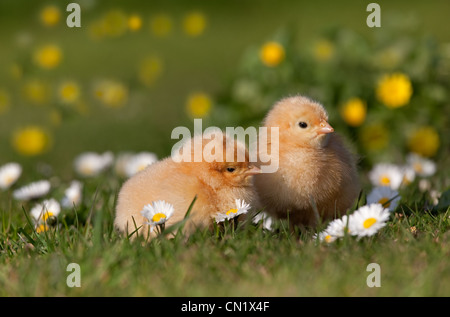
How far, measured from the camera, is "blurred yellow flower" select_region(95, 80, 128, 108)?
21.0 feet

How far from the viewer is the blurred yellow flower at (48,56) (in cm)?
589

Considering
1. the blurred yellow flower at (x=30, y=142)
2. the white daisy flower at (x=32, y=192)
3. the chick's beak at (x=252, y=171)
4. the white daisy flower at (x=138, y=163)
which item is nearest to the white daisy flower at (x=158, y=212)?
the chick's beak at (x=252, y=171)

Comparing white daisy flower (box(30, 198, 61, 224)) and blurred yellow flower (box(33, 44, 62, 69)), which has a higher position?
blurred yellow flower (box(33, 44, 62, 69))

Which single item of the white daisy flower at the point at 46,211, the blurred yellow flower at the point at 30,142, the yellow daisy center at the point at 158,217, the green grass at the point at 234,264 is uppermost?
the blurred yellow flower at the point at 30,142

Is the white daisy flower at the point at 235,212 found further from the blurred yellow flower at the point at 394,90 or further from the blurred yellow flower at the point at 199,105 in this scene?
the blurred yellow flower at the point at 199,105

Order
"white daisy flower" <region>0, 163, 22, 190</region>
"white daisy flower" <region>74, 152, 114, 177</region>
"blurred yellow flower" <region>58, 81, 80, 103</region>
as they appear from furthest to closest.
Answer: "blurred yellow flower" <region>58, 81, 80, 103</region>
"white daisy flower" <region>74, 152, 114, 177</region>
"white daisy flower" <region>0, 163, 22, 190</region>

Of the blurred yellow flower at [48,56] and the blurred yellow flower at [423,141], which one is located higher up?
the blurred yellow flower at [48,56]

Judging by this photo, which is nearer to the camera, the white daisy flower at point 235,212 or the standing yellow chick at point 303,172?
the white daisy flower at point 235,212

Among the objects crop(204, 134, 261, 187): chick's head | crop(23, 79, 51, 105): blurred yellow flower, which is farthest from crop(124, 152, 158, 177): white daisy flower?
crop(23, 79, 51, 105): blurred yellow flower

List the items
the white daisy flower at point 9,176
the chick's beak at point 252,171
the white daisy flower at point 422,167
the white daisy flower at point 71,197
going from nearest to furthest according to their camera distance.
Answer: the chick's beak at point 252,171 < the white daisy flower at point 71,197 < the white daisy flower at point 9,176 < the white daisy flower at point 422,167

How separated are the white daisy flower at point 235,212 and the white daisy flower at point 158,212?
228 millimetres

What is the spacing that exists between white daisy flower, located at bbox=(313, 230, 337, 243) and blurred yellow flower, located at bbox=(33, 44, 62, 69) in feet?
12.2

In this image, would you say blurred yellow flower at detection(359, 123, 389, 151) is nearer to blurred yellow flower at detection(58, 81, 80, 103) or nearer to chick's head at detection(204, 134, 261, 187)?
chick's head at detection(204, 134, 261, 187)

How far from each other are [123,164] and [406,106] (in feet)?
7.64
